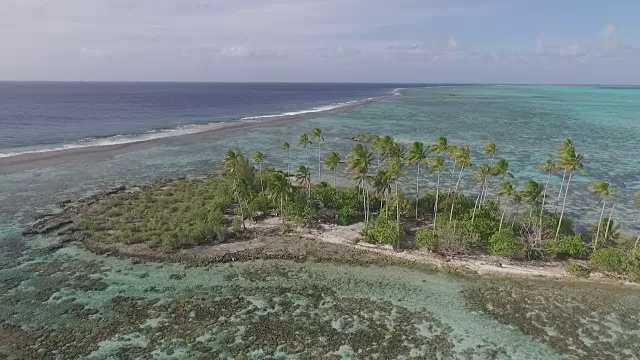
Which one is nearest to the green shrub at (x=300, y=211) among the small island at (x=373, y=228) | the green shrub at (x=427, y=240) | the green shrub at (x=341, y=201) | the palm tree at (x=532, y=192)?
the small island at (x=373, y=228)

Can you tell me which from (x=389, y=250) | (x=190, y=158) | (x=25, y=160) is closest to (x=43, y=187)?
(x=25, y=160)

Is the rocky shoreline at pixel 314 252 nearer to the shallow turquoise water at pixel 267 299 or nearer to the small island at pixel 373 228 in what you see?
the small island at pixel 373 228

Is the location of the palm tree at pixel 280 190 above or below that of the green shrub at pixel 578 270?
above

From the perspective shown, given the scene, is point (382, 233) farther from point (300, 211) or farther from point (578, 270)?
point (578, 270)

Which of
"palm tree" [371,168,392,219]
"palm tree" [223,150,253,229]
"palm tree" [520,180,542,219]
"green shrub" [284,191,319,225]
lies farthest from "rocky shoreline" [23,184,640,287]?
Result: "palm tree" [520,180,542,219]

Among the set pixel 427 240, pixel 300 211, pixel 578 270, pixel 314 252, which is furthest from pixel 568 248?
pixel 300 211

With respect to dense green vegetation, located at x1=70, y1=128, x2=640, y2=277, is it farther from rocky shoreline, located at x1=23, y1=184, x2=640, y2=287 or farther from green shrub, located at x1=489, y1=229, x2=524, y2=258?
rocky shoreline, located at x1=23, y1=184, x2=640, y2=287
